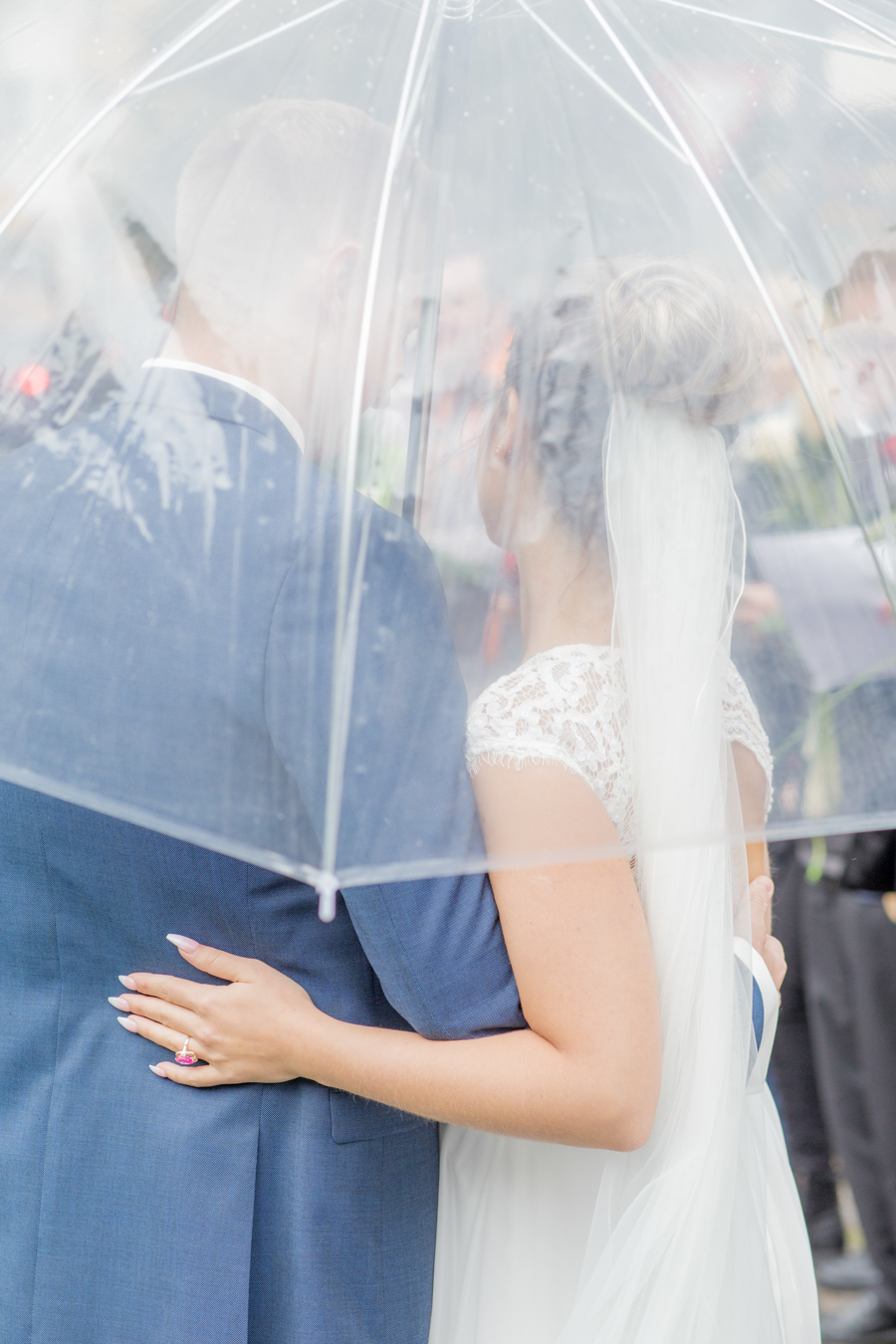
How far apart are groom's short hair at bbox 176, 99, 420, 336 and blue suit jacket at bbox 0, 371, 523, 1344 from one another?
11cm

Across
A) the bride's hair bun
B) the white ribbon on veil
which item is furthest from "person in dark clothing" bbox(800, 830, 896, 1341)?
the bride's hair bun

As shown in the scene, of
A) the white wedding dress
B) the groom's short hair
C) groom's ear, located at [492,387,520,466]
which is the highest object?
the groom's short hair

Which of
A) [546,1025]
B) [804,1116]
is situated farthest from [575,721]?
[804,1116]

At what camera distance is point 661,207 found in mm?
1118

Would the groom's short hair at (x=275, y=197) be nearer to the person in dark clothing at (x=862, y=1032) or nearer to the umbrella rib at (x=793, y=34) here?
the umbrella rib at (x=793, y=34)

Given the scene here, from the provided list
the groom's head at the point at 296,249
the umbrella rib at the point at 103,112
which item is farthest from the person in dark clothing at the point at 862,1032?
the umbrella rib at the point at 103,112

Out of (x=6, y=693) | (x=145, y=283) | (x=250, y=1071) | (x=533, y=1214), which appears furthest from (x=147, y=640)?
(x=533, y=1214)

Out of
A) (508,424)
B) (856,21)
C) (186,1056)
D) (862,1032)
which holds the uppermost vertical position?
(856,21)

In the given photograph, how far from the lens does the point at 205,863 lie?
3.91ft

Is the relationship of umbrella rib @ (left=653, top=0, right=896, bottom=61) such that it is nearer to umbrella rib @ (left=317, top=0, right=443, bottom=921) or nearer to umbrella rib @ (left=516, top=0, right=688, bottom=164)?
umbrella rib @ (left=516, top=0, right=688, bottom=164)

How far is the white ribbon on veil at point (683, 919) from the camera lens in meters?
→ 1.16

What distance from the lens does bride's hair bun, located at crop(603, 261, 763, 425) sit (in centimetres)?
109

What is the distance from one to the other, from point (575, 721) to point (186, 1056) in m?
0.55

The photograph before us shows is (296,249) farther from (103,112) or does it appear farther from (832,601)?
(832,601)
